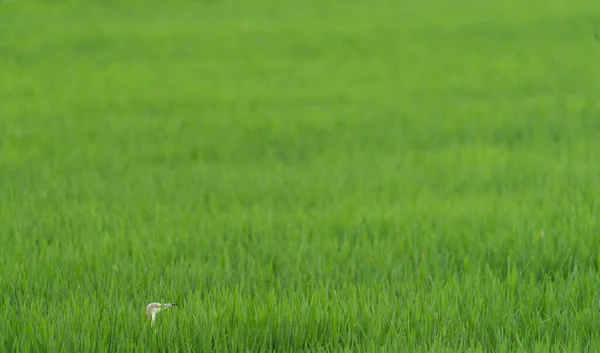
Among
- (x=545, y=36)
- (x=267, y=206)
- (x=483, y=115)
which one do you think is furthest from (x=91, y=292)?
(x=545, y=36)

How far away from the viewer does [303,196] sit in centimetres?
554

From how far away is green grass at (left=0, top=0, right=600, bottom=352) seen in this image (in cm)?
288

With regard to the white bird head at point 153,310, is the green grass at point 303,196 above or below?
below

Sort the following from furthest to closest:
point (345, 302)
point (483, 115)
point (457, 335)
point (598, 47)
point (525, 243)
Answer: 1. point (598, 47)
2. point (483, 115)
3. point (525, 243)
4. point (345, 302)
5. point (457, 335)

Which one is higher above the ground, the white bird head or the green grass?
the white bird head

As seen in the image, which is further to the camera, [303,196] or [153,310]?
→ [303,196]

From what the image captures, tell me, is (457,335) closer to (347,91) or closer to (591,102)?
(591,102)

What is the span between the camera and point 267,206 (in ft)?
17.1

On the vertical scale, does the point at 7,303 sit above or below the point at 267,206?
above

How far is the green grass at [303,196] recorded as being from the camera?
9.46 ft

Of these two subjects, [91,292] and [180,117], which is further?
[180,117]

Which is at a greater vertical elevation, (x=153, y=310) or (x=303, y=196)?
(x=153, y=310)

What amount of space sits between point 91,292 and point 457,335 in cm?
161

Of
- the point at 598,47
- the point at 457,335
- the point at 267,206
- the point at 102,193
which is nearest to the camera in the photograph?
the point at 457,335
